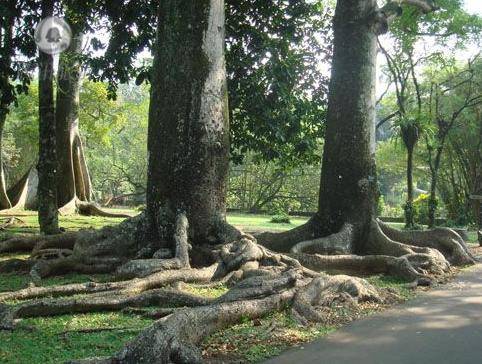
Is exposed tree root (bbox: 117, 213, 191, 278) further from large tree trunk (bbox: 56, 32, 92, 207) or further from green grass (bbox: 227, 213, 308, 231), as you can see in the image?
large tree trunk (bbox: 56, 32, 92, 207)

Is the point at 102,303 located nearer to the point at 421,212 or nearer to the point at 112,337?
the point at 112,337

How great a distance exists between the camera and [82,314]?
5.63m

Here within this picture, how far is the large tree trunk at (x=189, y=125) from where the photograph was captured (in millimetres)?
8477

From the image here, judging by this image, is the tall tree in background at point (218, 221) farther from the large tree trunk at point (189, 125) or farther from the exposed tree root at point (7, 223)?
the exposed tree root at point (7, 223)

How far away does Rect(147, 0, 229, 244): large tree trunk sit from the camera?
27.8 feet

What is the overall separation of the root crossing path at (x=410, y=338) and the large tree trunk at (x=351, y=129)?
321cm

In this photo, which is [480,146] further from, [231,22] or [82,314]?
[82,314]

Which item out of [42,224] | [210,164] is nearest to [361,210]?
[210,164]

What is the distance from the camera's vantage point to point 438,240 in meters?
10.6

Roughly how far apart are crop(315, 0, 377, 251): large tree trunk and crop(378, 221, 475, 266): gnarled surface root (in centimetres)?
77

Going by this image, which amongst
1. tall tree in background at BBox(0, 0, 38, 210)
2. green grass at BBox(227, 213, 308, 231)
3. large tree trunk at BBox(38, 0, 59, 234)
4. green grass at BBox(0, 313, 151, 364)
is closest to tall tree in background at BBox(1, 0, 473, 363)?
green grass at BBox(0, 313, 151, 364)

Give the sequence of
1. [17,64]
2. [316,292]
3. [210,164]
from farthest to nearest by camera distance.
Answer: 1. [17,64]
2. [210,164]
3. [316,292]

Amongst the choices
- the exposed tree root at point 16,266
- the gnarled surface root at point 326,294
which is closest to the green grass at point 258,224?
the exposed tree root at point 16,266

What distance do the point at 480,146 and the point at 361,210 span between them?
22303 mm
